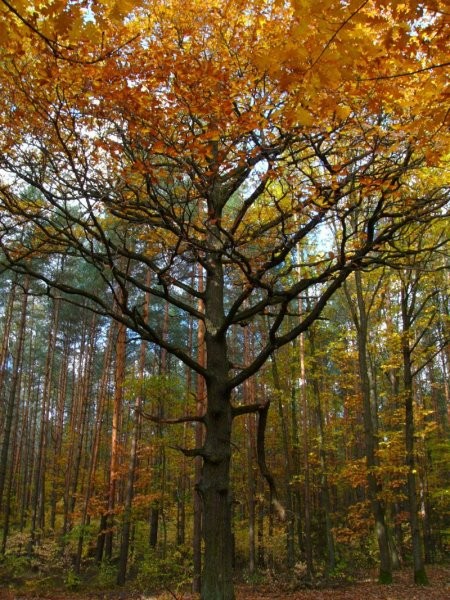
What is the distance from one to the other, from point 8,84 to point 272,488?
4968mm

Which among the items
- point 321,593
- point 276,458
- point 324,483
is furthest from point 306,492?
point 276,458

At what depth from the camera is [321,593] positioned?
1126cm

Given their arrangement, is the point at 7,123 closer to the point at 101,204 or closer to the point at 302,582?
the point at 101,204

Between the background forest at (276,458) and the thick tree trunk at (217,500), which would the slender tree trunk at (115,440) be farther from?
the thick tree trunk at (217,500)

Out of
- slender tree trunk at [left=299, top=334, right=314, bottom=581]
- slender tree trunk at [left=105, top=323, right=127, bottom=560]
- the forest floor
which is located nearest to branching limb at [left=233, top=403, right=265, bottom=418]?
the forest floor

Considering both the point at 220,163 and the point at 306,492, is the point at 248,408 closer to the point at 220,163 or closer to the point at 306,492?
the point at 220,163

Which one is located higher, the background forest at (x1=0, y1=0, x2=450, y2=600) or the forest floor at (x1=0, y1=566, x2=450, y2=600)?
the background forest at (x1=0, y1=0, x2=450, y2=600)

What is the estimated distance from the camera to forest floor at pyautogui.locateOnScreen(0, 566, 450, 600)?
377 inches

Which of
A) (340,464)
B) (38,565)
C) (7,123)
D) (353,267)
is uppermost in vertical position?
(7,123)

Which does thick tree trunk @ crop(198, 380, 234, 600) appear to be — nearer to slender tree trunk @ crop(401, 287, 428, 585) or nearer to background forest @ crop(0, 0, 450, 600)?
background forest @ crop(0, 0, 450, 600)

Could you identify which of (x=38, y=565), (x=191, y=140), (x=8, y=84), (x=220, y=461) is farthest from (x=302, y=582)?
(x=8, y=84)

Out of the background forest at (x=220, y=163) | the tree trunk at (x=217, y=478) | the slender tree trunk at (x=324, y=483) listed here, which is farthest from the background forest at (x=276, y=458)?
the tree trunk at (x=217, y=478)

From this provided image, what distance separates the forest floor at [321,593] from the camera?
9.58 meters

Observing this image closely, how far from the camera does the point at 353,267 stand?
4500mm
